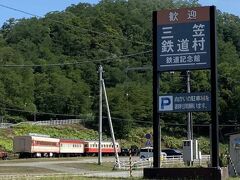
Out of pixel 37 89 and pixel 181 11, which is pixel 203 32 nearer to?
pixel 181 11

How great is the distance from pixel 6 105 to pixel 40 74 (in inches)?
720

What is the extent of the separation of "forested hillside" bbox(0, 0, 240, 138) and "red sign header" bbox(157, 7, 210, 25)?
72.3 meters

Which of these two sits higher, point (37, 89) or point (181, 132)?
point (37, 89)

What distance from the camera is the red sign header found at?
22620mm

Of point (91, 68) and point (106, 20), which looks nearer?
point (106, 20)

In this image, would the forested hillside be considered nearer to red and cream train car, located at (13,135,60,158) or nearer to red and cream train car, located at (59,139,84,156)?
red and cream train car, located at (59,139,84,156)

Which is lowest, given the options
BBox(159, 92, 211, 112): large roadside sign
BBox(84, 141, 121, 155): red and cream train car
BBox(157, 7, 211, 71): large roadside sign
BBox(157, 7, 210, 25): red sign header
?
BBox(84, 141, 121, 155): red and cream train car

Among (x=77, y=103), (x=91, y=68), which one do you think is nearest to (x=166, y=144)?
(x=77, y=103)

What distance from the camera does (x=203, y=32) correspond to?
2252cm

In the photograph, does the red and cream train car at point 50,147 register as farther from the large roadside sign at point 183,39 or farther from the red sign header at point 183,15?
the red sign header at point 183,15

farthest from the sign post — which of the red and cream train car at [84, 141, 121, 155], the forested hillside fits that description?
the forested hillside

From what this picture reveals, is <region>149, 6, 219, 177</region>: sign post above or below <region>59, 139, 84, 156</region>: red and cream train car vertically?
above

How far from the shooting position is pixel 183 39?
2272 cm

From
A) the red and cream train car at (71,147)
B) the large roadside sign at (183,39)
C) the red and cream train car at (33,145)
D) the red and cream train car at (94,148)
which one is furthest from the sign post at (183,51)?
the red and cream train car at (94,148)
